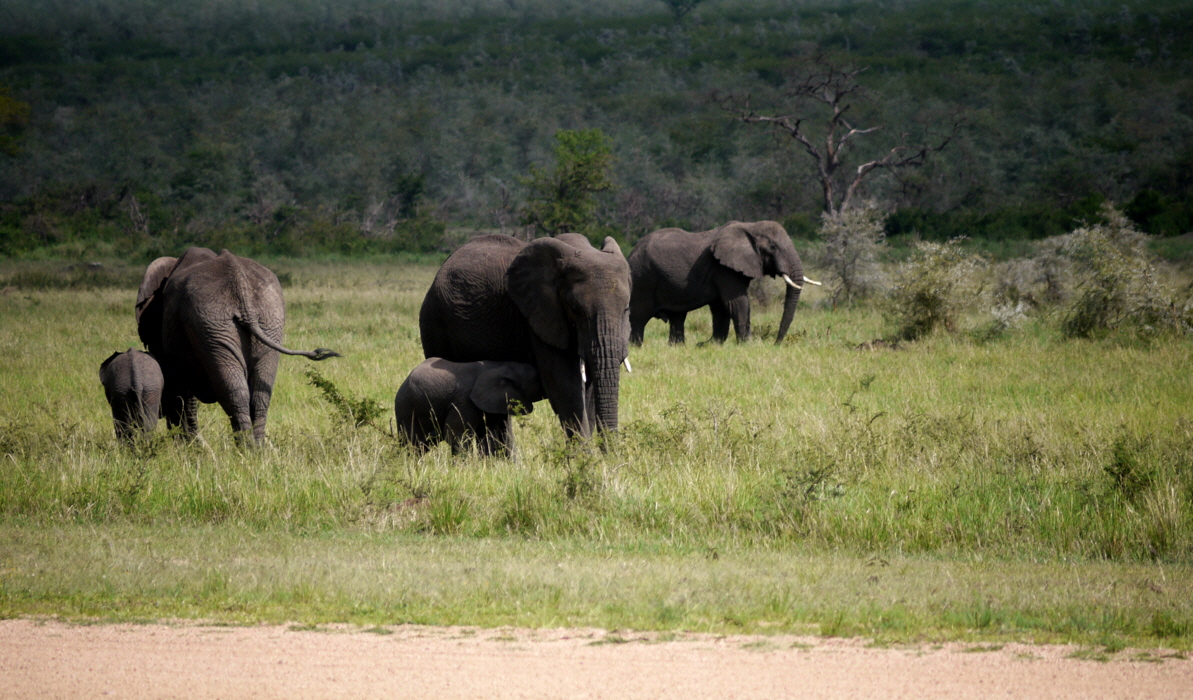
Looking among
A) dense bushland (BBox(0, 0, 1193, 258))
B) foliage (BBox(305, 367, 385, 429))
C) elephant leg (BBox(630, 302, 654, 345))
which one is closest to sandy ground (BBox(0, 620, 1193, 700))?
foliage (BBox(305, 367, 385, 429))

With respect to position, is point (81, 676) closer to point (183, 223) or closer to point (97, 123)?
point (183, 223)

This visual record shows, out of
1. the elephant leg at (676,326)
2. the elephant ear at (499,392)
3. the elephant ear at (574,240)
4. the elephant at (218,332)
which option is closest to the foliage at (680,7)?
the elephant leg at (676,326)

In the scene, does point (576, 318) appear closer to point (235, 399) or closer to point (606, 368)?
point (606, 368)

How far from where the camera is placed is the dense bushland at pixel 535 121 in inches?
2104

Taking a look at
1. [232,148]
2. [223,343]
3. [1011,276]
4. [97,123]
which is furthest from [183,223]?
[223,343]

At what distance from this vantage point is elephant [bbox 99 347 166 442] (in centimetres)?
1002

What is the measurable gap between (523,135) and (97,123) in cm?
2789

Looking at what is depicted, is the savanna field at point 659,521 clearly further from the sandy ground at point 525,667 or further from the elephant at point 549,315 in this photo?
→ the elephant at point 549,315

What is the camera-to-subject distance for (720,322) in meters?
20.6

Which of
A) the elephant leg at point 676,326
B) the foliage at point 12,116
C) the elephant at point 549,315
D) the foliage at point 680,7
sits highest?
the foliage at point 680,7

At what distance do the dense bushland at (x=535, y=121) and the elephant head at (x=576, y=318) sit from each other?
20.7 m

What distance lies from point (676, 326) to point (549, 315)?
11.2 m

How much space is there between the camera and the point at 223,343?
10336 mm

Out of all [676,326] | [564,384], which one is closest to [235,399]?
[564,384]
